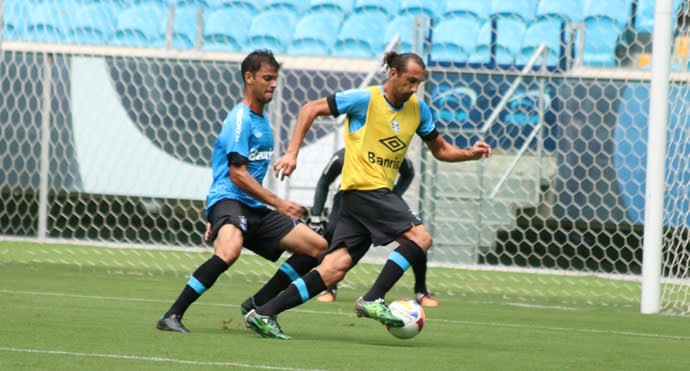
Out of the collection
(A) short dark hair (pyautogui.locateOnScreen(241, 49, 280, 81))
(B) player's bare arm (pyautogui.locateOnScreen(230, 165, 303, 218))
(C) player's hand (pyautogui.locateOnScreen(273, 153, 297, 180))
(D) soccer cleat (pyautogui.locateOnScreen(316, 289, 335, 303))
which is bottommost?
(D) soccer cleat (pyautogui.locateOnScreen(316, 289, 335, 303))

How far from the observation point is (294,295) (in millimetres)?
6746

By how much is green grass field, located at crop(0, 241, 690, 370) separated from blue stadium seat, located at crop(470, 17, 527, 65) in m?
5.43

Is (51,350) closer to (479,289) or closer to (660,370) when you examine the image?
(660,370)

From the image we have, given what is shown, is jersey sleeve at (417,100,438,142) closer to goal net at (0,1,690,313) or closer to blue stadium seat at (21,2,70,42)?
goal net at (0,1,690,313)

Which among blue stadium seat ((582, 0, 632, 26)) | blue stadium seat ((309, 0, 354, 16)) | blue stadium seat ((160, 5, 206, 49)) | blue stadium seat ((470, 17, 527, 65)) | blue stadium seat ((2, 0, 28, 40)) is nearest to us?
blue stadium seat ((582, 0, 632, 26))

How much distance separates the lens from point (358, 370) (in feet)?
17.9

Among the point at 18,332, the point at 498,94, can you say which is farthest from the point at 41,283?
the point at 498,94

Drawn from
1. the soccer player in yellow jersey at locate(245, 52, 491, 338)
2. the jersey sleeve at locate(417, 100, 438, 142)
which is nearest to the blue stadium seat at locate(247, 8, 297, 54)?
the jersey sleeve at locate(417, 100, 438, 142)

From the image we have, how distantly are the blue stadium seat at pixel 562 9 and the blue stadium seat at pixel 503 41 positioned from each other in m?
0.31

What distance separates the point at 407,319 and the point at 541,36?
9.93 m

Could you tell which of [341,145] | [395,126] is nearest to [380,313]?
[395,126]

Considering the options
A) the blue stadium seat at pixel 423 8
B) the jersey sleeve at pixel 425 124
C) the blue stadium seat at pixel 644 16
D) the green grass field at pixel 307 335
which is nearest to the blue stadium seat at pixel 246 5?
the blue stadium seat at pixel 423 8

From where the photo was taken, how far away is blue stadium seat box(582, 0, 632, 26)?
14.9 meters

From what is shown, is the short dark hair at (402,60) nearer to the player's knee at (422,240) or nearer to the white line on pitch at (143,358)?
the player's knee at (422,240)
